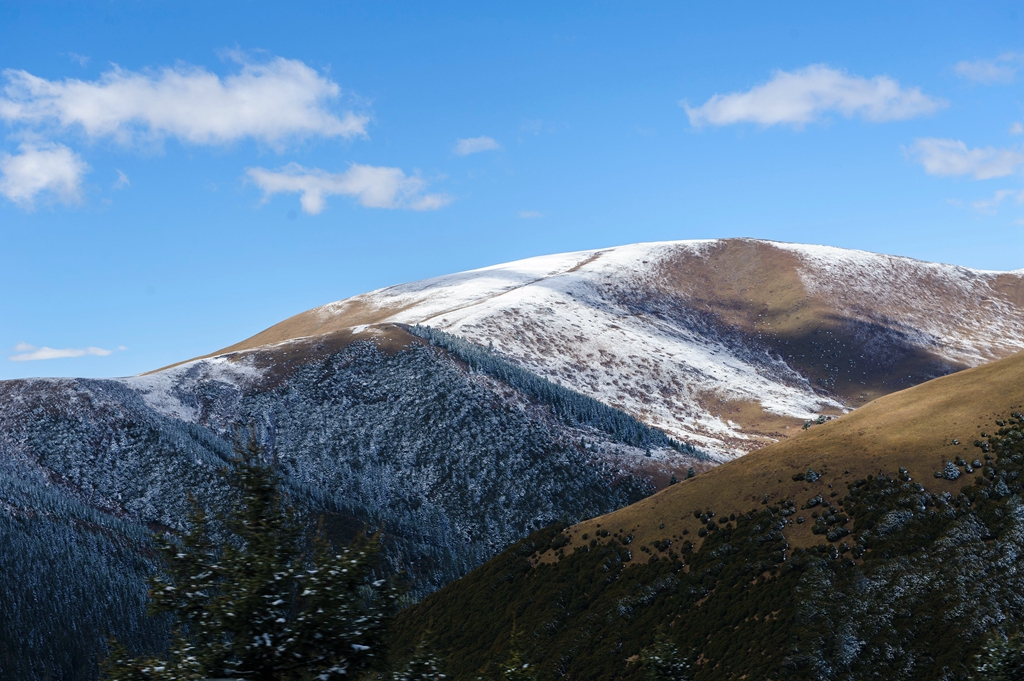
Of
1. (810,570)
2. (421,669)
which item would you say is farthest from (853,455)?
(421,669)

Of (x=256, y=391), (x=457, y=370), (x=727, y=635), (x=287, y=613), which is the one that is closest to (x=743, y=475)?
(x=727, y=635)

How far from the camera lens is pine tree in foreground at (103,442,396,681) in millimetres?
18734

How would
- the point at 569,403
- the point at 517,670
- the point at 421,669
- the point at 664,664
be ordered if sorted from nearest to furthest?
1. the point at 421,669
2. the point at 517,670
3. the point at 664,664
4. the point at 569,403

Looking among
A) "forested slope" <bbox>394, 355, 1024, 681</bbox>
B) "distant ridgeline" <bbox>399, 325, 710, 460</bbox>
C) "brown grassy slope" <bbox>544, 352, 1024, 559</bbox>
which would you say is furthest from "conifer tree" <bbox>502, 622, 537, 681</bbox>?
"distant ridgeline" <bbox>399, 325, 710, 460</bbox>

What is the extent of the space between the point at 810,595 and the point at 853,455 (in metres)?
19.5

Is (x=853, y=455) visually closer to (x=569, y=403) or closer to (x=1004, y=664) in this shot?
(x=1004, y=664)

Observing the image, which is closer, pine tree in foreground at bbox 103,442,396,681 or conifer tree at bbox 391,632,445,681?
pine tree in foreground at bbox 103,442,396,681

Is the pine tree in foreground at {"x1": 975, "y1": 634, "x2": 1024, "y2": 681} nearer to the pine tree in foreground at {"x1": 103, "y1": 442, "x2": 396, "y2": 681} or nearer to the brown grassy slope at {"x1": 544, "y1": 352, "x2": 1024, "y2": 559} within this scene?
the brown grassy slope at {"x1": 544, "y1": 352, "x2": 1024, "y2": 559}

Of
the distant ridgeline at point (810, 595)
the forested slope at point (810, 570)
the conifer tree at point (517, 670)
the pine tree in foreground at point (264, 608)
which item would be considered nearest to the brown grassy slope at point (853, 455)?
the forested slope at point (810, 570)

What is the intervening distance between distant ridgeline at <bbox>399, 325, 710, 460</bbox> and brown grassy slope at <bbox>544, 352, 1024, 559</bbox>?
8887 cm

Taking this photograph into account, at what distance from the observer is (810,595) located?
2218 inches

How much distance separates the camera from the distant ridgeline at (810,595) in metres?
48.9

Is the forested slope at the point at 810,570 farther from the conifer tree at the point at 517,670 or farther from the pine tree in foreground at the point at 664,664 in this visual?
the conifer tree at the point at 517,670

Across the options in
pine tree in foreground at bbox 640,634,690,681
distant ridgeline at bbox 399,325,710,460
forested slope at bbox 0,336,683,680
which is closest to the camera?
pine tree in foreground at bbox 640,634,690,681
